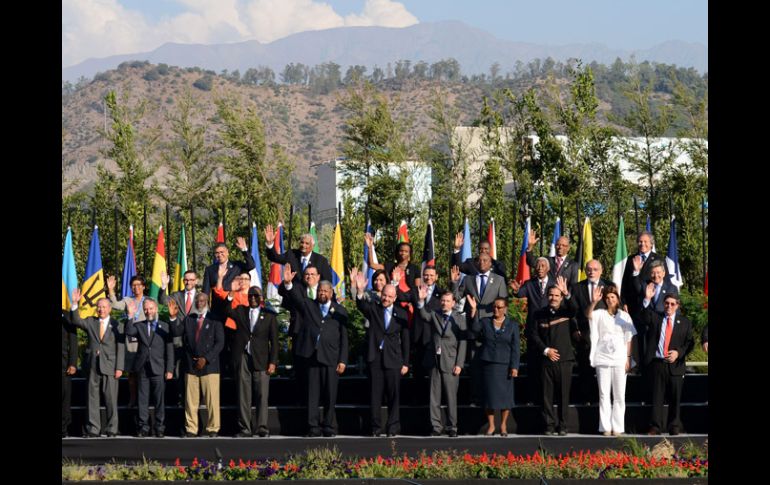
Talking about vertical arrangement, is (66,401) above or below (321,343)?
below

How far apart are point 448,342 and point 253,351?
246 cm

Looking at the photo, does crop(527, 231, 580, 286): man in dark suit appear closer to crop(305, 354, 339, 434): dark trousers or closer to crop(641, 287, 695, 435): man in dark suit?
crop(641, 287, 695, 435): man in dark suit

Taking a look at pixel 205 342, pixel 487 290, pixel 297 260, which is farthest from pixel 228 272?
pixel 487 290

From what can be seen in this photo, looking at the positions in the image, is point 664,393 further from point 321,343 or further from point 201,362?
point 201,362

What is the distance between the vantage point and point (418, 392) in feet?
57.2

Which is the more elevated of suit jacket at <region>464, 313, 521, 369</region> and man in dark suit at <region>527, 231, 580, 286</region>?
man in dark suit at <region>527, 231, 580, 286</region>

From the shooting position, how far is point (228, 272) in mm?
17719

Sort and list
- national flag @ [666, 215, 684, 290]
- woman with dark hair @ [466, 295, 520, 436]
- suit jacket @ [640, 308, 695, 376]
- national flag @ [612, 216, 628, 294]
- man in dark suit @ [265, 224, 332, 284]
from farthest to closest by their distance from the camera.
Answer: national flag @ [612, 216, 628, 294], national flag @ [666, 215, 684, 290], man in dark suit @ [265, 224, 332, 284], suit jacket @ [640, 308, 695, 376], woman with dark hair @ [466, 295, 520, 436]

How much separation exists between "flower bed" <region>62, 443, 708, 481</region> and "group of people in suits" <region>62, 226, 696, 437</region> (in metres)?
3.17

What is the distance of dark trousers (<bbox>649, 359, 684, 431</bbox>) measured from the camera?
16.5 metres

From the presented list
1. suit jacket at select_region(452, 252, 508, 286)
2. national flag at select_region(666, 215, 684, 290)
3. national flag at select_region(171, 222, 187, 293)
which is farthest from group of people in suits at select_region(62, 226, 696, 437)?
national flag at select_region(171, 222, 187, 293)

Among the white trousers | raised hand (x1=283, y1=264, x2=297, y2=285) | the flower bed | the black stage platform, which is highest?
raised hand (x1=283, y1=264, x2=297, y2=285)
